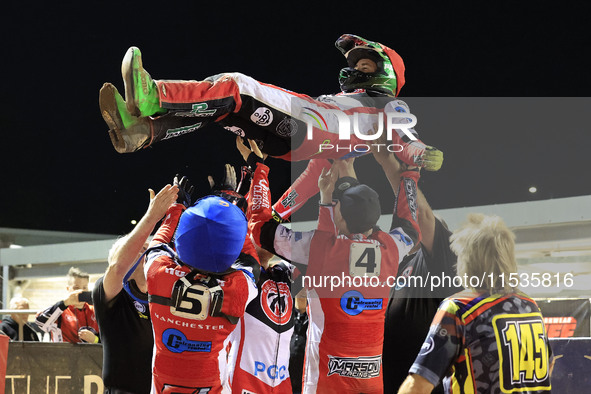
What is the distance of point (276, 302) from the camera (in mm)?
4480

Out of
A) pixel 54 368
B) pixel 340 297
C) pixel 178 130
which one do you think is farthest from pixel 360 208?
pixel 54 368

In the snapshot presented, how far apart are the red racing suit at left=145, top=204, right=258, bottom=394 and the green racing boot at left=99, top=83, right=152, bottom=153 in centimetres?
61

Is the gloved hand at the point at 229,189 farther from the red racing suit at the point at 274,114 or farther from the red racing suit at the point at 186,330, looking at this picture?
the red racing suit at the point at 186,330

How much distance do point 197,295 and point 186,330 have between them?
0.21 meters

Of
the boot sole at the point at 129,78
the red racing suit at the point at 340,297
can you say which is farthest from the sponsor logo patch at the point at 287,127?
the boot sole at the point at 129,78

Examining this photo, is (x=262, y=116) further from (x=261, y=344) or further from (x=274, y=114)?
(x=261, y=344)

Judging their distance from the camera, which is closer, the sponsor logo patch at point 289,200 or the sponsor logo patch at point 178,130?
the sponsor logo patch at point 178,130

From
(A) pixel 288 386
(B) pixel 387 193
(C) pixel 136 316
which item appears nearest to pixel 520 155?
(B) pixel 387 193

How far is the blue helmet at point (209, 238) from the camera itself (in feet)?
11.0

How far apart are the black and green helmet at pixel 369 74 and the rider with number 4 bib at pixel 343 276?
0.80m

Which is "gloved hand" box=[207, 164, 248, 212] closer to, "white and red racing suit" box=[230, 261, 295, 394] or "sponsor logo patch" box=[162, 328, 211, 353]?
"white and red racing suit" box=[230, 261, 295, 394]

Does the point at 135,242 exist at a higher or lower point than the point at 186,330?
higher

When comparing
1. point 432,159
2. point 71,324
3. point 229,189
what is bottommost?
point 71,324

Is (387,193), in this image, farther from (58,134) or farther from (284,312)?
(58,134)
